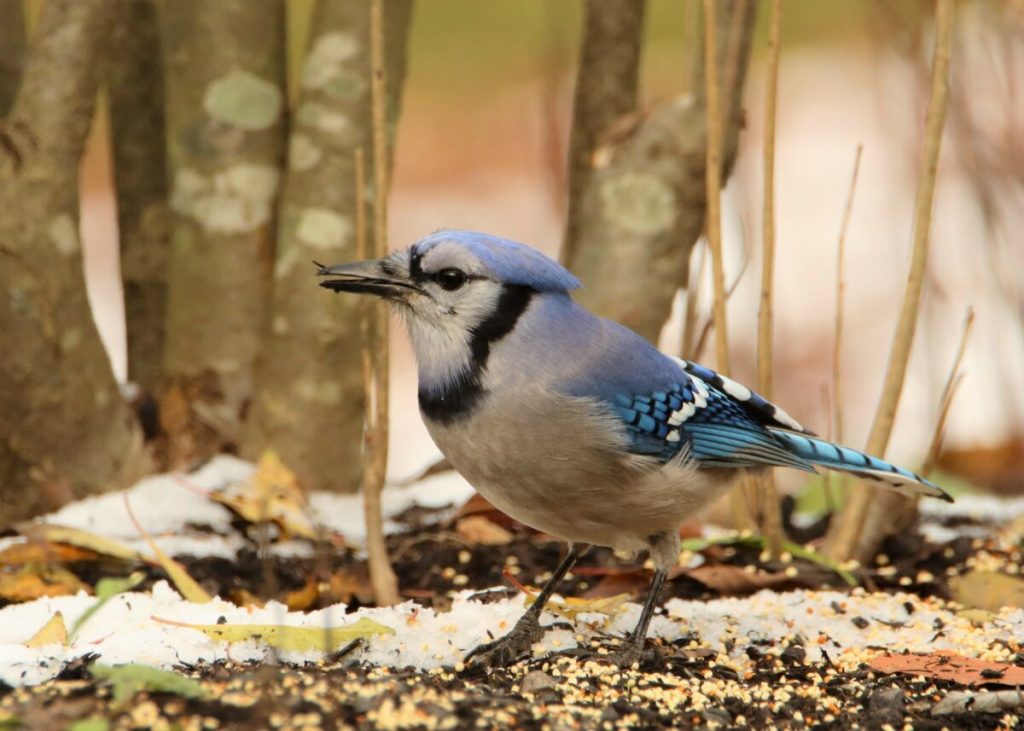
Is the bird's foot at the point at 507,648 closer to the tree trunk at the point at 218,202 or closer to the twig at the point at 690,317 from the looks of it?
the twig at the point at 690,317

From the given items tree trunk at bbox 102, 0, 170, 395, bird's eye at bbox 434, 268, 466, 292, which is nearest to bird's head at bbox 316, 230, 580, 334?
bird's eye at bbox 434, 268, 466, 292

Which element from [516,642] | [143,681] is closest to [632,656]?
[516,642]

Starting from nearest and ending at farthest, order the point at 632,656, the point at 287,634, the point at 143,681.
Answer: the point at 143,681 → the point at 287,634 → the point at 632,656

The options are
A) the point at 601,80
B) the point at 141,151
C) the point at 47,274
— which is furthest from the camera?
the point at 601,80

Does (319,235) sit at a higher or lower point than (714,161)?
lower

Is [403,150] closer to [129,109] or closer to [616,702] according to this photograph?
[129,109]

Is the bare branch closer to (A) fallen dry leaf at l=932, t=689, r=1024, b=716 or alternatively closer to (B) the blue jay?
(B) the blue jay

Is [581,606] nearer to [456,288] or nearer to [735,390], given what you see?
[735,390]

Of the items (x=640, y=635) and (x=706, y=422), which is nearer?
(x=640, y=635)

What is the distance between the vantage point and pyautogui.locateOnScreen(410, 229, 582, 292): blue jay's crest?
280 cm

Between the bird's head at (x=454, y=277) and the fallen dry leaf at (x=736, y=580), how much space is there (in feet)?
3.42

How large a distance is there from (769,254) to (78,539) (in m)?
1.89

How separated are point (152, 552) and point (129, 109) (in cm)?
153

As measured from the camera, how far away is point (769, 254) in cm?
328
